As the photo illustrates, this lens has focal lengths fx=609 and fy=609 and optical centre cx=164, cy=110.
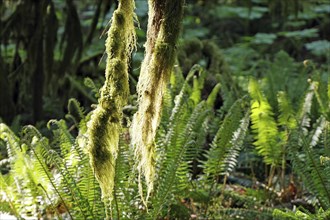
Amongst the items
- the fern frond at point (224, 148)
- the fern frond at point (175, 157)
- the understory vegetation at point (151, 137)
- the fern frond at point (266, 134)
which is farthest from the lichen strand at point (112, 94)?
the fern frond at point (266, 134)

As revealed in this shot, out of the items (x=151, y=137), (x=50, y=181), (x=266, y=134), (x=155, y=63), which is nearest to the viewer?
(x=155, y=63)

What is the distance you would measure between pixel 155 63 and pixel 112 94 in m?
0.16

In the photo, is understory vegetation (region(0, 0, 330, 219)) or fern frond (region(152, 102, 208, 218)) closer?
understory vegetation (region(0, 0, 330, 219))

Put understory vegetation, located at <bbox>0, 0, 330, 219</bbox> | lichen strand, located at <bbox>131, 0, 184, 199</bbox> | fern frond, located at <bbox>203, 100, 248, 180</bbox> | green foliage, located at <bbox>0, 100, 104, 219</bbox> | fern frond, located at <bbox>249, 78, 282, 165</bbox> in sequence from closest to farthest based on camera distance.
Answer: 1. lichen strand, located at <bbox>131, 0, 184, 199</bbox>
2. understory vegetation, located at <bbox>0, 0, 330, 219</bbox>
3. green foliage, located at <bbox>0, 100, 104, 219</bbox>
4. fern frond, located at <bbox>203, 100, 248, 180</bbox>
5. fern frond, located at <bbox>249, 78, 282, 165</bbox>

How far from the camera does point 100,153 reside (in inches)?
74.5

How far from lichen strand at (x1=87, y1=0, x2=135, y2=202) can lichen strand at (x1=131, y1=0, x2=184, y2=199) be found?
2.5 inches

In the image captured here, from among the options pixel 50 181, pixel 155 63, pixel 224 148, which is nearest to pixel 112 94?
pixel 155 63

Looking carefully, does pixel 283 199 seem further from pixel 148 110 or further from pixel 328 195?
pixel 148 110

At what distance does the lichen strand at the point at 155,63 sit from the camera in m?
1.69

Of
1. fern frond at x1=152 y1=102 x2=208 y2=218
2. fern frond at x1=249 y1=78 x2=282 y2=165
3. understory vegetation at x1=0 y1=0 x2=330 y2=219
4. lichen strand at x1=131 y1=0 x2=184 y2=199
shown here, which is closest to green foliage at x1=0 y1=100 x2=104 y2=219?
understory vegetation at x1=0 y1=0 x2=330 y2=219

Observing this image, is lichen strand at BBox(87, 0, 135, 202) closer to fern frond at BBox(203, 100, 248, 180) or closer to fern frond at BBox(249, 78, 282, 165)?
fern frond at BBox(203, 100, 248, 180)

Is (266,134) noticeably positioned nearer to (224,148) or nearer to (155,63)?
(224,148)

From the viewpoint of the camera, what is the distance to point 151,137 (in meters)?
1.88

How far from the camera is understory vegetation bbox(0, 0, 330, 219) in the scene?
71.6 inches
